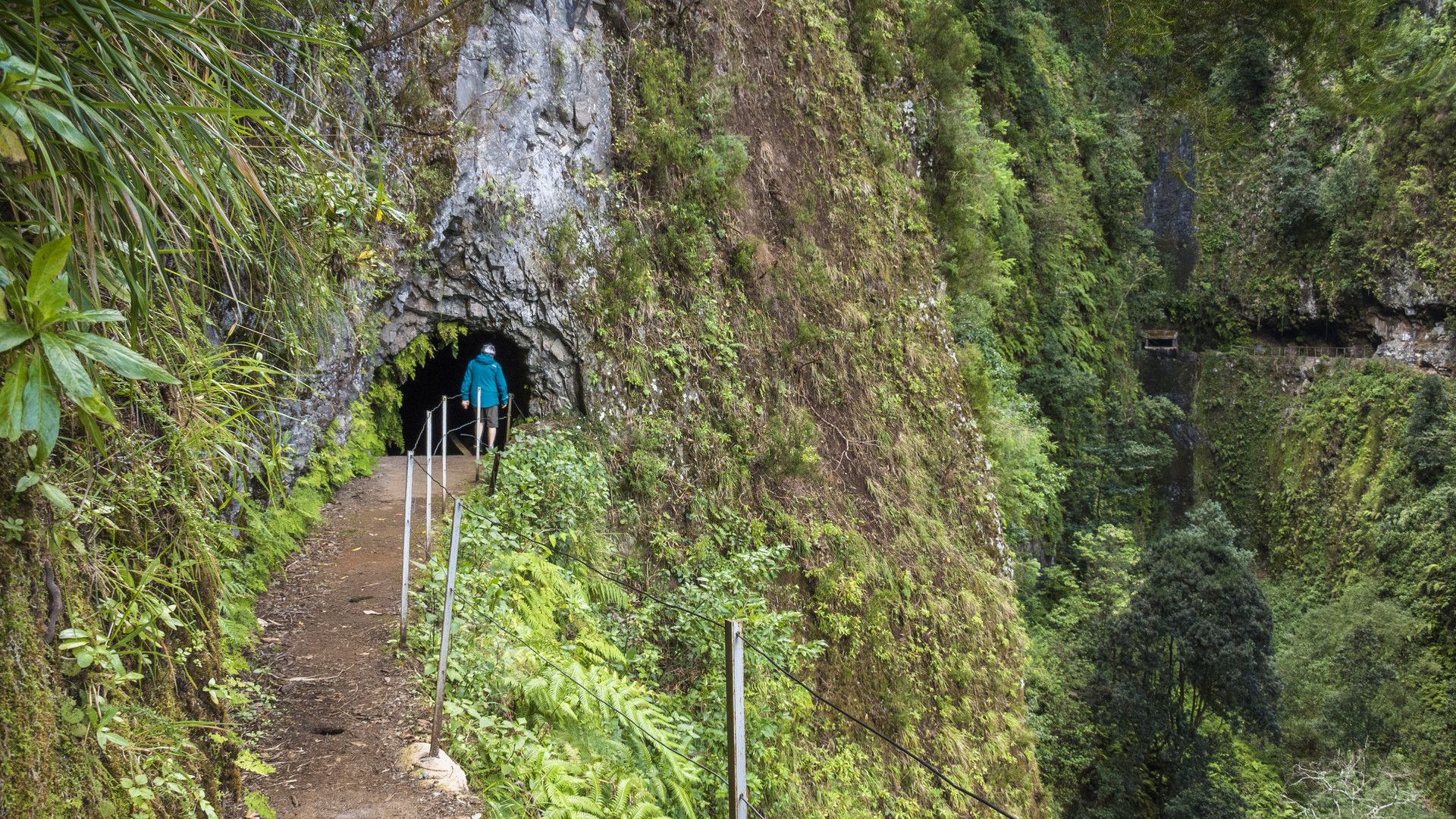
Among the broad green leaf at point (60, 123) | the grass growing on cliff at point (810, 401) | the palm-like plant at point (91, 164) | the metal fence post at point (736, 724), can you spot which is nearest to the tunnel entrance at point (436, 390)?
the grass growing on cliff at point (810, 401)

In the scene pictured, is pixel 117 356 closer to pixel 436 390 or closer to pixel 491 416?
pixel 491 416

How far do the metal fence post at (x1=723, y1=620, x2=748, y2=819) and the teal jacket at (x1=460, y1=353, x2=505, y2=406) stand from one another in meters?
5.75

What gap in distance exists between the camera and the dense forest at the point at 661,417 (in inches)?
85.3

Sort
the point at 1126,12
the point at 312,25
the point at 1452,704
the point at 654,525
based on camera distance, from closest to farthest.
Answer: the point at 312,25 < the point at 1126,12 < the point at 654,525 < the point at 1452,704

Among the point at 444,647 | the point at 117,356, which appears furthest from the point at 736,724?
the point at 117,356

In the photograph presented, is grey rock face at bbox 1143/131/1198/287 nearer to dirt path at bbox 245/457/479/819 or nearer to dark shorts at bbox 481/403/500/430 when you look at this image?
dark shorts at bbox 481/403/500/430

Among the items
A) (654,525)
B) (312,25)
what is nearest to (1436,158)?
(654,525)

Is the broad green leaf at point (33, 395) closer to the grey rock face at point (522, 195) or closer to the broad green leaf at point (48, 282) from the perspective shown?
the broad green leaf at point (48, 282)

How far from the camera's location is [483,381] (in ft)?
25.4

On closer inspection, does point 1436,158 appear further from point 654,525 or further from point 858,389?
point 654,525

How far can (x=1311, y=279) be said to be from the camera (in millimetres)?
28891

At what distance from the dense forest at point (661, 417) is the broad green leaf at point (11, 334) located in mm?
12

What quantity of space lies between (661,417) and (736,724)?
6.02 metres

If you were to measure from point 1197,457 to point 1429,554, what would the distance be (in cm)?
881
